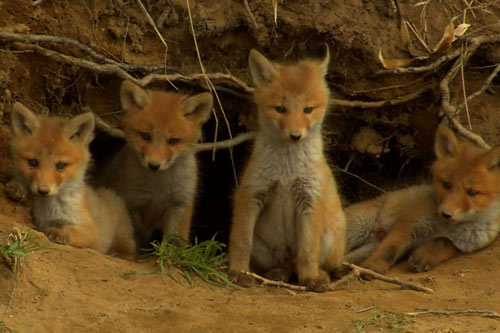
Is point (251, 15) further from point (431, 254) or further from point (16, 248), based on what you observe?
point (16, 248)

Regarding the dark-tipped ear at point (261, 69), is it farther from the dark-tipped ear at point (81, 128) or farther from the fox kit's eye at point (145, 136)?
Result: the dark-tipped ear at point (81, 128)

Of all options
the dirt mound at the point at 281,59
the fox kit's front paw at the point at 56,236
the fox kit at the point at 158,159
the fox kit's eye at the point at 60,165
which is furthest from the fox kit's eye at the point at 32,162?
the fox kit at the point at 158,159

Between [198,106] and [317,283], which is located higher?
[198,106]

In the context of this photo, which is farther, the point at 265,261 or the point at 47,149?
the point at 265,261

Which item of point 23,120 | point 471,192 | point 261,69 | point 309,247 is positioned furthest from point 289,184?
point 23,120

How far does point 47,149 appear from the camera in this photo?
4.84 m

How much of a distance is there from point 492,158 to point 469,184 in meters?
0.27

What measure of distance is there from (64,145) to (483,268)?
3.20 metres

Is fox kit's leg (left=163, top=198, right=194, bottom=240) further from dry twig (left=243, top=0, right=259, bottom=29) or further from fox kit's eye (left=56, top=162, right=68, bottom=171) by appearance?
dry twig (left=243, top=0, right=259, bottom=29)

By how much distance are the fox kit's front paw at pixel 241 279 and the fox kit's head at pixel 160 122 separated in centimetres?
101

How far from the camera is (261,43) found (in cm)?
602

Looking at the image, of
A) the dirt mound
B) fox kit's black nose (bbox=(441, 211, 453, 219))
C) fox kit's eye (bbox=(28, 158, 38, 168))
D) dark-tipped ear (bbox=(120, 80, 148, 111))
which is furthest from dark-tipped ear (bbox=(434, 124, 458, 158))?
fox kit's eye (bbox=(28, 158, 38, 168))

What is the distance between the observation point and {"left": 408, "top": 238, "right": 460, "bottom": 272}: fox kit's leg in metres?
5.43

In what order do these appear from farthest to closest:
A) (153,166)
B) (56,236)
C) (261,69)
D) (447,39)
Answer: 1. (447,39)
2. (153,166)
3. (261,69)
4. (56,236)
